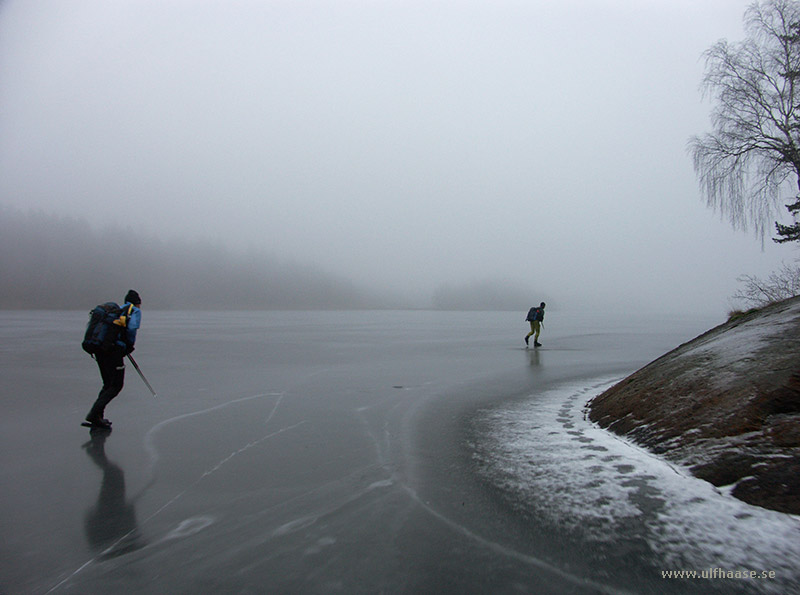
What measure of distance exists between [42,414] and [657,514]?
8.68 m

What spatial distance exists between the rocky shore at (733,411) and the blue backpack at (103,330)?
7.03 meters

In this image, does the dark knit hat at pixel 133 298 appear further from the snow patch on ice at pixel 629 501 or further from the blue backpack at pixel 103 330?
the snow patch on ice at pixel 629 501

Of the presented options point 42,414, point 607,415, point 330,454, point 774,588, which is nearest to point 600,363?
point 607,415

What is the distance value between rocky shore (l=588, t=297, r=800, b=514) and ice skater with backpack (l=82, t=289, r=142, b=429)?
22.6ft

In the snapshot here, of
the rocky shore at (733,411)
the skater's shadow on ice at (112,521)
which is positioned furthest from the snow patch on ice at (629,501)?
the skater's shadow on ice at (112,521)

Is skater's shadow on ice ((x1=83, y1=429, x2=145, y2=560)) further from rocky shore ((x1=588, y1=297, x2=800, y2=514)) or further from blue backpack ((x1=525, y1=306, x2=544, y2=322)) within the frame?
blue backpack ((x1=525, y1=306, x2=544, y2=322))

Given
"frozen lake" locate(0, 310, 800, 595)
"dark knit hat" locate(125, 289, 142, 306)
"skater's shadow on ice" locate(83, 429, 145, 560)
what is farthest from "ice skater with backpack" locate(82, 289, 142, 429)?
"skater's shadow on ice" locate(83, 429, 145, 560)

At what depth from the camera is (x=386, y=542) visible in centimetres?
322

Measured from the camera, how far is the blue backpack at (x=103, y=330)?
658 centimetres

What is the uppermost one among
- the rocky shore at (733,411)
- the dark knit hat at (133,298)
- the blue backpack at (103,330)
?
the dark knit hat at (133,298)

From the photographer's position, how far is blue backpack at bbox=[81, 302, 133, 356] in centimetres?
658

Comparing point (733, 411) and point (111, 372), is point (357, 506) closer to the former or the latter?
point (733, 411)

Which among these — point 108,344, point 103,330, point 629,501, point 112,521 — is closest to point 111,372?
point 108,344

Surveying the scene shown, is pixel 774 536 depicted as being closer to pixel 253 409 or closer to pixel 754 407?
pixel 754 407
